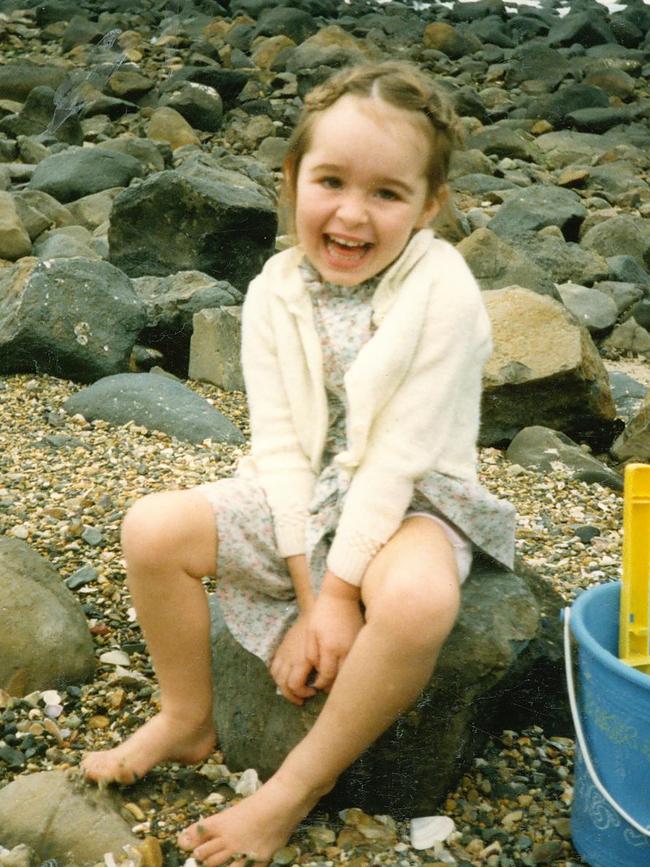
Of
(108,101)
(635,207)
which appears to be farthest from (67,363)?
(108,101)

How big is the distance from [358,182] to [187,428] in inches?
85.2

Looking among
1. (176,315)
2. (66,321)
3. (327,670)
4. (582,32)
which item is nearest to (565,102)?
(582,32)

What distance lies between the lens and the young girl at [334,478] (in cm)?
216

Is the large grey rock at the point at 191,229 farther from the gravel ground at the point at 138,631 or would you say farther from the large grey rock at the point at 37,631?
the large grey rock at the point at 37,631

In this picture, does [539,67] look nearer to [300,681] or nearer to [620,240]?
[620,240]

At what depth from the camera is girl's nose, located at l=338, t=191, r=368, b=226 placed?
2.36 meters

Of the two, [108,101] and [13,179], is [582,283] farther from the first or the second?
[108,101]

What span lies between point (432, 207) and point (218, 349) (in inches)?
118

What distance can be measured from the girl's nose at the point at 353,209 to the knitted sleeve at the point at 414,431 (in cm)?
24

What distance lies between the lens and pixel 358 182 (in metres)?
2.38

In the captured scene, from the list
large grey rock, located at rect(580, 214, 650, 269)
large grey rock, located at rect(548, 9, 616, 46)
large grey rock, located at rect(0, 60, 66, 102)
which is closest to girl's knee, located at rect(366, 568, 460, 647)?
large grey rock, located at rect(580, 214, 650, 269)

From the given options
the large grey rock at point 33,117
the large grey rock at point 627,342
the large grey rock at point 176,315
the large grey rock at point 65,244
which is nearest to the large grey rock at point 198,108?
the large grey rock at point 33,117

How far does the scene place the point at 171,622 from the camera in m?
2.31

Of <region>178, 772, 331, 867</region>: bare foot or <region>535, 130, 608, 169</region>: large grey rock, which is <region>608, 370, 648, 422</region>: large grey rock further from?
<region>535, 130, 608, 169</region>: large grey rock
